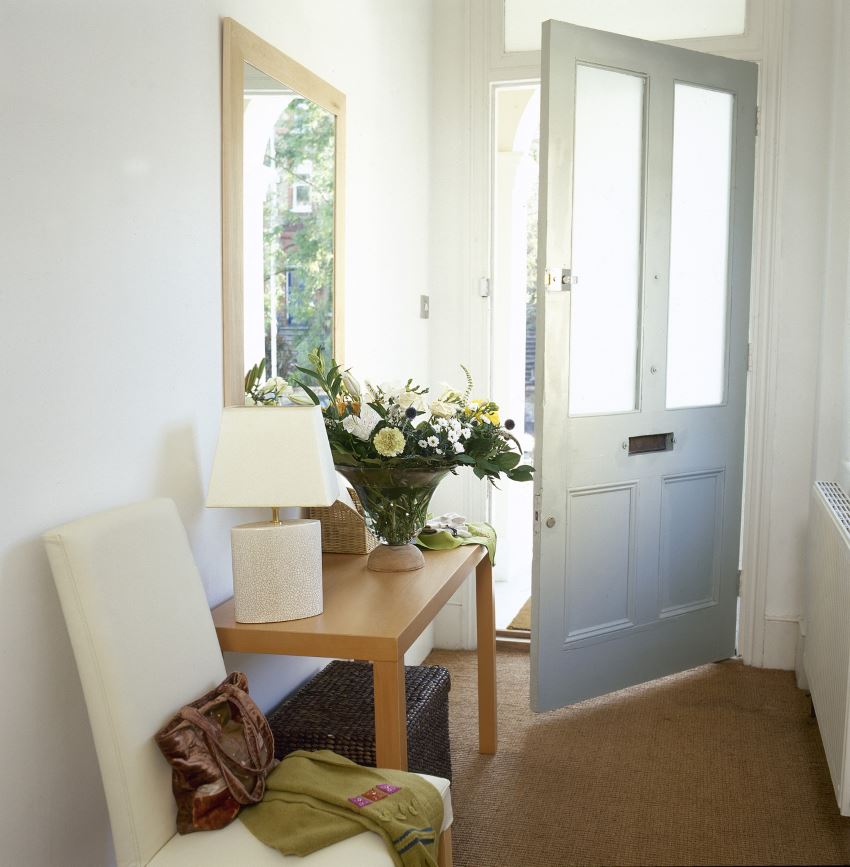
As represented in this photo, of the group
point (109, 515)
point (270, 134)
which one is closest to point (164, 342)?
point (109, 515)

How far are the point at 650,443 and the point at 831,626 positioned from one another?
94 cm

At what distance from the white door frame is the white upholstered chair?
2.33 metres

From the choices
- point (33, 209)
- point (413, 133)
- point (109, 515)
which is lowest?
point (109, 515)

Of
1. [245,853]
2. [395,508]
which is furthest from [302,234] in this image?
[245,853]

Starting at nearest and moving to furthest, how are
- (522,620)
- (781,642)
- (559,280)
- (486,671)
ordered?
(486,671)
(559,280)
(781,642)
(522,620)

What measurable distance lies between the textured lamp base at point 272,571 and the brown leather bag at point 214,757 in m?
0.28

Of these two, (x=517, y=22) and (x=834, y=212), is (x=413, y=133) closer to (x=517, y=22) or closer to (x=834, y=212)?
(x=517, y=22)

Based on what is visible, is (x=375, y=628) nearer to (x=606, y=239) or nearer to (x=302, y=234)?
(x=302, y=234)

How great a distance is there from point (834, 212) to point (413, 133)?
1.54m

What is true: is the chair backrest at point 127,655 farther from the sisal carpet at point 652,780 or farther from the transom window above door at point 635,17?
the transom window above door at point 635,17

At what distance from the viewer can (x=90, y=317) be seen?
1.60 m

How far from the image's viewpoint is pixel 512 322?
511 centimetres

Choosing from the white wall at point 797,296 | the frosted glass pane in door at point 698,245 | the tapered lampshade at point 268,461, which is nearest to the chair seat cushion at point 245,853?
the tapered lampshade at point 268,461

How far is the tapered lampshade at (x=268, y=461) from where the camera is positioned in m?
1.79
